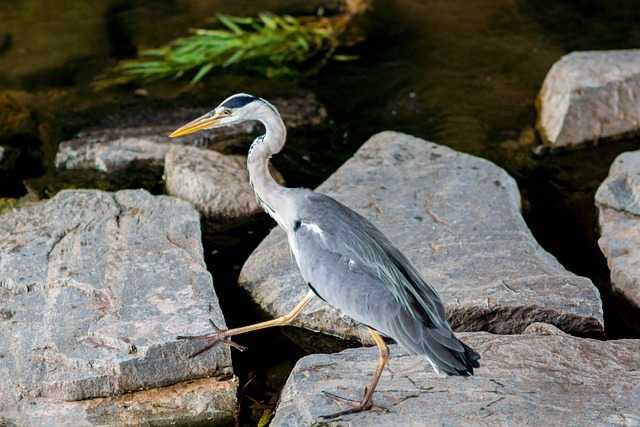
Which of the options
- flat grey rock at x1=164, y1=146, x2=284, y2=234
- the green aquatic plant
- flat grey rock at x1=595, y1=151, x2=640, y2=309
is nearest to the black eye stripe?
flat grey rock at x1=164, y1=146, x2=284, y2=234

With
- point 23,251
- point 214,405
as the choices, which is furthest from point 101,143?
point 214,405

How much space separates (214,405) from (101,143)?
304 centimetres

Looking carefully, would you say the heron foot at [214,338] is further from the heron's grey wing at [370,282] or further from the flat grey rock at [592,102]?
the flat grey rock at [592,102]

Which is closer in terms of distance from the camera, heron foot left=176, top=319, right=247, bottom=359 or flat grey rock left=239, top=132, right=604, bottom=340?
heron foot left=176, top=319, right=247, bottom=359

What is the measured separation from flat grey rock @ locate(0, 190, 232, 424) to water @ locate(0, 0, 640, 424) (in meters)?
0.41

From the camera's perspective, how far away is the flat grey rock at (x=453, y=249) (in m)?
4.36

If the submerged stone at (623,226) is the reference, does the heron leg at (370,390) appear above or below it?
above

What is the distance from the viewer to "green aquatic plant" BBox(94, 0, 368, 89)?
7.61 metres

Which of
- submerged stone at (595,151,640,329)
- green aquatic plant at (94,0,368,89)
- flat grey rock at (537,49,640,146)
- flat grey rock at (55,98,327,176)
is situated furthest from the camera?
green aquatic plant at (94,0,368,89)

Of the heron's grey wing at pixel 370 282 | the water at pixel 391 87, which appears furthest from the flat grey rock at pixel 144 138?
the heron's grey wing at pixel 370 282

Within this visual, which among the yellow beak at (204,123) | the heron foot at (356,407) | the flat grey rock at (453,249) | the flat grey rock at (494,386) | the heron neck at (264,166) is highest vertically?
the yellow beak at (204,123)

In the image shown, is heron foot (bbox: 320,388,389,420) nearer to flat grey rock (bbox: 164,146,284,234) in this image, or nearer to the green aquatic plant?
flat grey rock (bbox: 164,146,284,234)

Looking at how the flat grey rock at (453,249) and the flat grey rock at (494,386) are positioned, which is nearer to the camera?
the flat grey rock at (494,386)

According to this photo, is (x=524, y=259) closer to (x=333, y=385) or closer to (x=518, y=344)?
(x=518, y=344)
